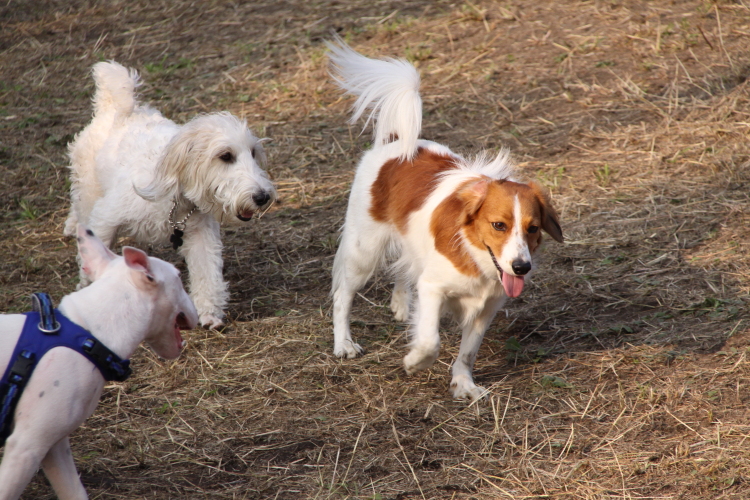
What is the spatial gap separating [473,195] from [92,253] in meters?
1.95

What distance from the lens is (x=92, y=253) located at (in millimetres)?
2791

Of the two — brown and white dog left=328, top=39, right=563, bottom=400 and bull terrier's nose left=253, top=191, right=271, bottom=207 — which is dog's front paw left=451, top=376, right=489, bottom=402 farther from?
bull terrier's nose left=253, top=191, right=271, bottom=207

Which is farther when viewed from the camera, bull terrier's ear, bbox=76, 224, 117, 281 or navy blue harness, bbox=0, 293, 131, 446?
bull terrier's ear, bbox=76, 224, 117, 281

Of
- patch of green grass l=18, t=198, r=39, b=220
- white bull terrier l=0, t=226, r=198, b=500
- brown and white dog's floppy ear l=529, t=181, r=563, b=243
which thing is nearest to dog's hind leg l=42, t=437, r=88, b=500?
white bull terrier l=0, t=226, r=198, b=500

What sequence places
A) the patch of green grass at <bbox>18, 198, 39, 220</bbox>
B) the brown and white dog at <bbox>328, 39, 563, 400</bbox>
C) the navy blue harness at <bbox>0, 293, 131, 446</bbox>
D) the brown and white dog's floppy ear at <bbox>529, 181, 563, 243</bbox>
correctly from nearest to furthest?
the navy blue harness at <bbox>0, 293, 131, 446</bbox>
the brown and white dog at <bbox>328, 39, 563, 400</bbox>
the brown and white dog's floppy ear at <bbox>529, 181, 563, 243</bbox>
the patch of green grass at <bbox>18, 198, 39, 220</bbox>

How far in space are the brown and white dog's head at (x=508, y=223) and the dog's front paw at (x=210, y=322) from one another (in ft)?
6.22

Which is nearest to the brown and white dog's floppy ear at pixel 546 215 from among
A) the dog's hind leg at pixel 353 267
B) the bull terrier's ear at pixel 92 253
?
the dog's hind leg at pixel 353 267

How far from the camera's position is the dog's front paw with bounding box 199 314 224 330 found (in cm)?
489

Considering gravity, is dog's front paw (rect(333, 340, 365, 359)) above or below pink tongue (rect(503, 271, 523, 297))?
below

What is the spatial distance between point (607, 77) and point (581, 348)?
4.43m

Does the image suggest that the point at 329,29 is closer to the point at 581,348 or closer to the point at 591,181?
the point at 591,181

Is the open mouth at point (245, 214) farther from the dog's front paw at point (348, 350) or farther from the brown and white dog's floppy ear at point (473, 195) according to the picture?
the brown and white dog's floppy ear at point (473, 195)

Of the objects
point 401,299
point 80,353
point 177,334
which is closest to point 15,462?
point 80,353

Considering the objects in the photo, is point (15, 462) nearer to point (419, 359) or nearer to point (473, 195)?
point (419, 359)
